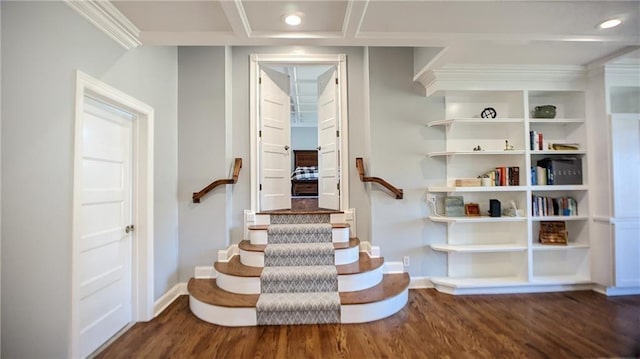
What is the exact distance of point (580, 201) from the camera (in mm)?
3205

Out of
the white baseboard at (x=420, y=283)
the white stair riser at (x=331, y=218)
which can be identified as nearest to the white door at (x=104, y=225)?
the white stair riser at (x=331, y=218)

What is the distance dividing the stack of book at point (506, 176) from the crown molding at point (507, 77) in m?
0.96

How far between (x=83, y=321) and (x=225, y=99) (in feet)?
8.27

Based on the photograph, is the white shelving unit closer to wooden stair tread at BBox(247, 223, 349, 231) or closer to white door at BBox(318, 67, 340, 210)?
wooden stair tread at BBox(247, 223, 349, 231)

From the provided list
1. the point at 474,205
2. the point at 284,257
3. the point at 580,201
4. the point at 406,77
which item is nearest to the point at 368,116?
the point at 406,77

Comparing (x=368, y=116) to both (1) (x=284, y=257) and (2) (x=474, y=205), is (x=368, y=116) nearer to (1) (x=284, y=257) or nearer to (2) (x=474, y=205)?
(2) (x=474, y=205)

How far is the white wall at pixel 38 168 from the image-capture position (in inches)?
55.7

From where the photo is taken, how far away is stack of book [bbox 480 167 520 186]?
3.18 meters

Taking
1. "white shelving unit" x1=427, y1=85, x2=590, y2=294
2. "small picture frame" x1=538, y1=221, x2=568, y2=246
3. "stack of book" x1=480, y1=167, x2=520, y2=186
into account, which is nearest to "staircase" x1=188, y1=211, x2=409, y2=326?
"white shelving unit" x1=427, y1=85, x2=590, y2=294

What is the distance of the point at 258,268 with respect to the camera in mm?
2861

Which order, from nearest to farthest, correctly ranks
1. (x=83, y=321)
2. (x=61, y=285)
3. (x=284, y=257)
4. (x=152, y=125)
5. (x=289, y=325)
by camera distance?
1. (x=61, y=285)
2. (x=83, y=321)
3. (x=289, y=325)
4. (x=152, y=125)
5. (x=284, y=257)

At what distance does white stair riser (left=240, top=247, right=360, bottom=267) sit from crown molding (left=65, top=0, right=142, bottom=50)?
88.7 inches

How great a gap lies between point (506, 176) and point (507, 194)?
30 centimetres

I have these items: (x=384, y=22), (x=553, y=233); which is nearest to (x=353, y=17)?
(x=384, y=22)
